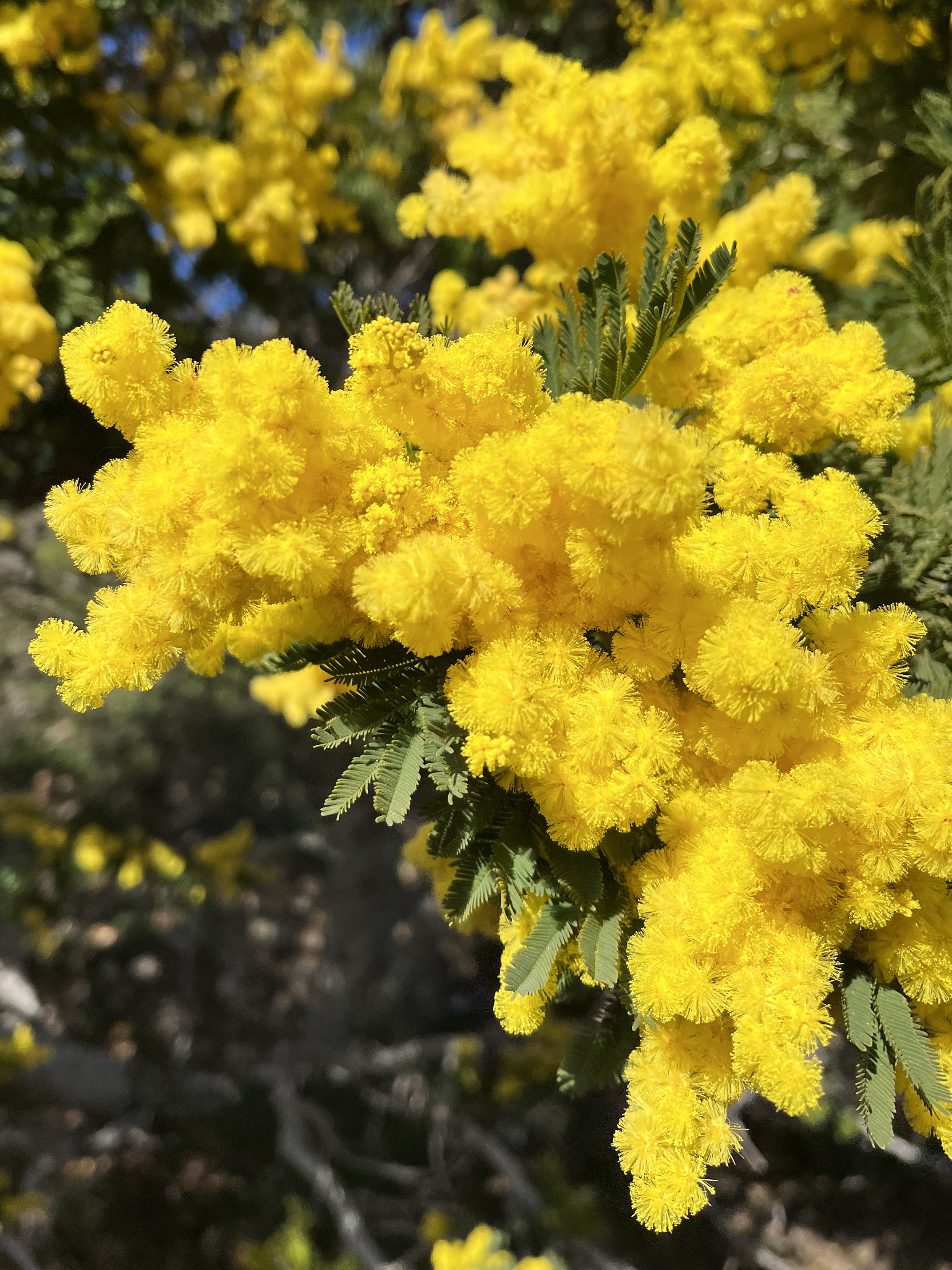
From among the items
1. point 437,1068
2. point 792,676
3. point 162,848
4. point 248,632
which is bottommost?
point 437,1068

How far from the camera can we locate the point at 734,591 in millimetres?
1074

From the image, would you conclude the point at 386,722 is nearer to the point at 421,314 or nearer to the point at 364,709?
the point at 364,709

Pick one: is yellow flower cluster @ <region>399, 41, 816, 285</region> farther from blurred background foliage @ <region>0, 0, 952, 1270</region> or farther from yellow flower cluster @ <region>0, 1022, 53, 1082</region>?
yellow flower cluster @ <region>0, 1022, 53, 1082</region>

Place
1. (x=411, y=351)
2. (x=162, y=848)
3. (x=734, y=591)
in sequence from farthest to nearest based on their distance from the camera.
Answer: (x=162, y=848), (x=734, y=591), (x=411, y=351)

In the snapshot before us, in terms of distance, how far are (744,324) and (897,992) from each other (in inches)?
44.1

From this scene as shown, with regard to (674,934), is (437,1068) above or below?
below

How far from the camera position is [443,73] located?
3.33 meters

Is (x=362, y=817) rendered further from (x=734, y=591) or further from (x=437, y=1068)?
(x=734, y=591)

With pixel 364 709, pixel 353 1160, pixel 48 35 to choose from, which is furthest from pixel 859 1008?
pixel 353 1160

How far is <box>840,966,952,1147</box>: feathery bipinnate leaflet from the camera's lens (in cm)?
111

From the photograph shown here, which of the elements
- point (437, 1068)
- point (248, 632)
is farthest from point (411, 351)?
point (437, 1068)

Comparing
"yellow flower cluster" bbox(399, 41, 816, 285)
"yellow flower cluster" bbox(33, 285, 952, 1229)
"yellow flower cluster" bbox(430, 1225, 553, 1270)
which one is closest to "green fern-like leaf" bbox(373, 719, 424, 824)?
"yellow flower cluster" bbox(33, 285, 952, 1229)

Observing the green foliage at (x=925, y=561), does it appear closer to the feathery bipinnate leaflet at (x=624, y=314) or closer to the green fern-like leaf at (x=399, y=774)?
the feathery bipinnate leaflet at (x=624, y=314)

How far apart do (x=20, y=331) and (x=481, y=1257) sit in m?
3.61
